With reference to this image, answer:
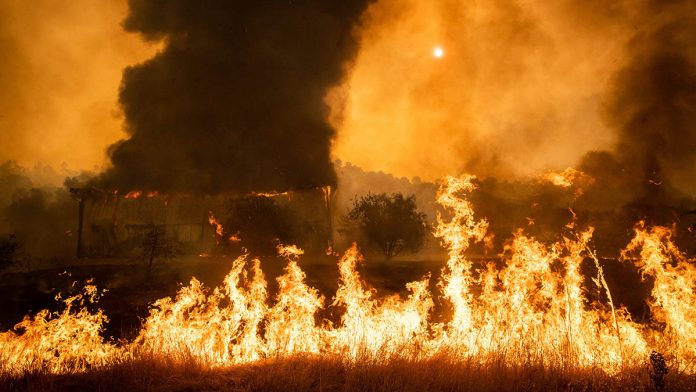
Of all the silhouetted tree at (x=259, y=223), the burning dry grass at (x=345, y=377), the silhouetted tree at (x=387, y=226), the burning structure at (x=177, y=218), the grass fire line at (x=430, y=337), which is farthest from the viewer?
the silhouetted tree at (x=387, y=226)

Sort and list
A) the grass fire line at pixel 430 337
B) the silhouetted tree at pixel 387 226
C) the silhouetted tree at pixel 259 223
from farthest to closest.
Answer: the silhouetted tree at pixel 387 226 < the silhouetted tree at pixel 259 223 < the grass fire line at pixel 430 337

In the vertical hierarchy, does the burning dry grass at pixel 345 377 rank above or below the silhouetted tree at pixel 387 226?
below

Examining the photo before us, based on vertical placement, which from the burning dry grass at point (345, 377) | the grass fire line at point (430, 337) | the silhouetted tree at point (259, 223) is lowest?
the burning dry grass at point (345, 377)

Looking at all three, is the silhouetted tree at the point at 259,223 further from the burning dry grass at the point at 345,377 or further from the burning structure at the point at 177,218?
the burning dry grass at the point at 345,377

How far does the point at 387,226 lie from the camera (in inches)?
1211

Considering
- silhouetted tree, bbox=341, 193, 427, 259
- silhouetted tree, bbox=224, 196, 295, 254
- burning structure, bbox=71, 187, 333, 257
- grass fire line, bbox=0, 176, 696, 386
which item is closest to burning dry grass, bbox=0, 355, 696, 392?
grass fire line, bbox=0, 176, 696, 386

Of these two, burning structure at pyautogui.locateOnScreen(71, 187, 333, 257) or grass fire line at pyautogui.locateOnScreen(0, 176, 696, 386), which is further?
burning structure at pyautogui.locateOnScreen(71, 187, 333, 257)

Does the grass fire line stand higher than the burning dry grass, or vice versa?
the grass fire line

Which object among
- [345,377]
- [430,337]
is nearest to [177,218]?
[430,337]

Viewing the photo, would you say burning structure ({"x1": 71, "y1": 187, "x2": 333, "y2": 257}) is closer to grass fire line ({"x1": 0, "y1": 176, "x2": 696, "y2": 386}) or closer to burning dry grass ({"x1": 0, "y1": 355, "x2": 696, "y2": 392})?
grass fire line ({"x1": 0, "y1": 176, "x2": 696, "y2": 386})

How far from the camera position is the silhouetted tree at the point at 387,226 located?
30.6 meters

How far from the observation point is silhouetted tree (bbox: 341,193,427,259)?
30.6 m

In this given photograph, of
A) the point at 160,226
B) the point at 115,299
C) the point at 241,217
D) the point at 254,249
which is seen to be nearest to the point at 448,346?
the point at 115,299

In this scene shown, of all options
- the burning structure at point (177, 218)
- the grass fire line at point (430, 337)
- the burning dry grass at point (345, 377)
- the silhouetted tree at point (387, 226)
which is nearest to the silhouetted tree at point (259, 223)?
the burning structure at point (177, 218)
